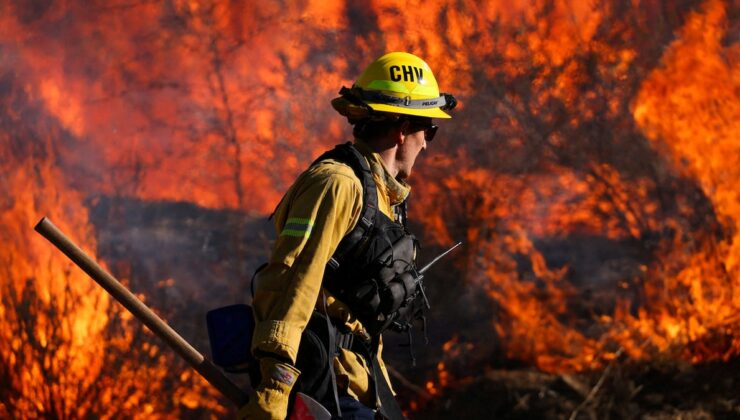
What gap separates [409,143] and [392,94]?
0.19 meters

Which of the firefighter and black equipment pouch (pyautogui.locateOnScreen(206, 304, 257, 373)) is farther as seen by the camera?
black equipment pouch (pyautogui.locateOnScreen(206, 304, 257, 373))

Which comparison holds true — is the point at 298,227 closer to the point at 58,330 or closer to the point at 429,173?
the point at 429,173

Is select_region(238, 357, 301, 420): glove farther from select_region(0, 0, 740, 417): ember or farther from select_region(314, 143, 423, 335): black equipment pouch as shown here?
select_region(0, 0, 740, 417): ember

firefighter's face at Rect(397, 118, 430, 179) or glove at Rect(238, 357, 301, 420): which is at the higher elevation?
firefighter's face at Rect(397, 118, 430, 179)

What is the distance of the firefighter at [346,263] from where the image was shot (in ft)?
9.28

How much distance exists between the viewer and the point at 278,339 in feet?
9.14

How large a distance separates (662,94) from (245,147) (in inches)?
135

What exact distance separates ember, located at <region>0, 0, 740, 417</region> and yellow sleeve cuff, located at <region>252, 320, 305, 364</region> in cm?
499

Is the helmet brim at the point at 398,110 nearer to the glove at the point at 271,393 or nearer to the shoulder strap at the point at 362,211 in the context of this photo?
the shoulder strap at the point at 362,211

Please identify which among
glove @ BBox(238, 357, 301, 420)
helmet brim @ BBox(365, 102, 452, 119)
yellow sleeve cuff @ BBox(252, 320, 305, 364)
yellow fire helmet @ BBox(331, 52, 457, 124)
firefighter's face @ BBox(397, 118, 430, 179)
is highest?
yellow fire helmet @ BBox(331, 52, 457, 124)

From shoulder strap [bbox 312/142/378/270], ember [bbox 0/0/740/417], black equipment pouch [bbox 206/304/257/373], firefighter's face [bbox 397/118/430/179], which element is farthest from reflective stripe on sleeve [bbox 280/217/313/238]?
ember [bbox 0/0/740/417]

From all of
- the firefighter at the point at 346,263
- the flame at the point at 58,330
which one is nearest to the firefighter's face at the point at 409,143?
the firefighter at the point at 346,263

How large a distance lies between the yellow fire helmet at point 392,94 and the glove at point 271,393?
108cm

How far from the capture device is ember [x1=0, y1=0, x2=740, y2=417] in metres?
7.63
